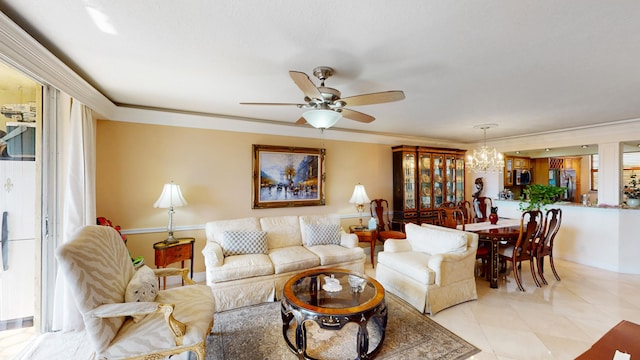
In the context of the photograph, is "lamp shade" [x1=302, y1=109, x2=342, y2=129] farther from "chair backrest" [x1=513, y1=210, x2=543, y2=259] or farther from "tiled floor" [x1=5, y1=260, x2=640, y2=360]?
"chair backrest" [x1=513, y1=210, x2=543, y2=259]

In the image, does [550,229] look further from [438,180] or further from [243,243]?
[243,243]

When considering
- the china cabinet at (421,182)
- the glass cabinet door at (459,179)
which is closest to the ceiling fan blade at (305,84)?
the china cabinet at (421,182)

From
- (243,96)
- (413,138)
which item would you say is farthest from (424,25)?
(413,138)

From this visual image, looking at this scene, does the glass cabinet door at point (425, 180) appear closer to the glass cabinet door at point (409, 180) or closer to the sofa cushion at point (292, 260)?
the glass cabinet door at point (409, 180)

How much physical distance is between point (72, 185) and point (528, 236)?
5245 millimetres

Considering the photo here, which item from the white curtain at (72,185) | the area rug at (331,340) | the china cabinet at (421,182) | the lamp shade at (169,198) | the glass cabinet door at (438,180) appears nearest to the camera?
the area rug at (331,340)

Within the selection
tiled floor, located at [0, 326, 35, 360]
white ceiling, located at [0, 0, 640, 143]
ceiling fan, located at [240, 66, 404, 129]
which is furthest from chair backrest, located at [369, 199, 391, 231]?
tiled floor, located at [0, 326, 35, 360]

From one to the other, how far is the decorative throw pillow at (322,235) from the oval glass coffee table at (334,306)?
3.73ft

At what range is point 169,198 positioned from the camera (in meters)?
3.19

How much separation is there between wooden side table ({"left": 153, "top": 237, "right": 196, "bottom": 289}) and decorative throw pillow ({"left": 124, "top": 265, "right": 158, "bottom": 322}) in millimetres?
988

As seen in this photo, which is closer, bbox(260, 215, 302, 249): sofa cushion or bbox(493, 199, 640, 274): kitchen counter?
bbox(260, 215, 302, 249): sofa cushion

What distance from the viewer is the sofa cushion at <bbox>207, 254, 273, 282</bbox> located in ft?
9.26

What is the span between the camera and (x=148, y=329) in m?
1.68

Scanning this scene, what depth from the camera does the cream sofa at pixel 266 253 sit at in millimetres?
2869
